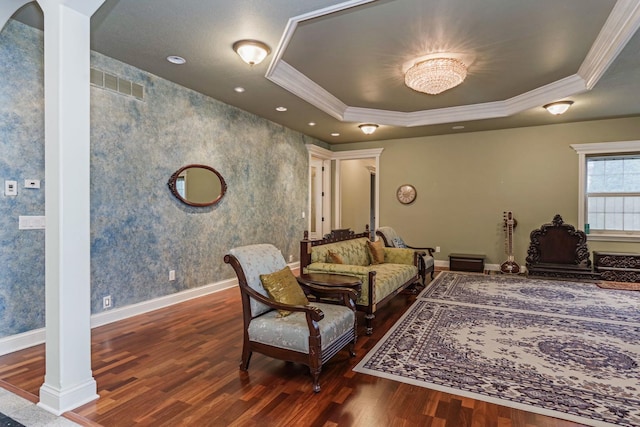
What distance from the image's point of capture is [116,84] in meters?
3.74

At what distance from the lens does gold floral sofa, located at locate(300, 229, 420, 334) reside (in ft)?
11.4

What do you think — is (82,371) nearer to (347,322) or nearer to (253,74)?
(347,322)

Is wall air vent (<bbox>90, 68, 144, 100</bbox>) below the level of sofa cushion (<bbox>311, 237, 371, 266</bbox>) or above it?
above

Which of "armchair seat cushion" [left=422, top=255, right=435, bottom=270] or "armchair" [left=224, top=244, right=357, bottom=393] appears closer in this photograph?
"armchair" [left=224, top=244, right=357, bottom=393]

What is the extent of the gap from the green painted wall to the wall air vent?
202 inches

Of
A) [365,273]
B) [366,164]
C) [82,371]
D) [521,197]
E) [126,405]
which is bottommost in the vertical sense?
[126,405]

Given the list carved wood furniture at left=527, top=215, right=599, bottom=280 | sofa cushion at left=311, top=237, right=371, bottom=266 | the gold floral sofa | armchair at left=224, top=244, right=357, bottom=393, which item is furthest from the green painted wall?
armchair at left=224, top=244, right=357, bottom=393

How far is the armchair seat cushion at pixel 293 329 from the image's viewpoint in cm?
238

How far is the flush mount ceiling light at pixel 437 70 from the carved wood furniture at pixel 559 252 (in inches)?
148

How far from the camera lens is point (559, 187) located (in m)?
6.43

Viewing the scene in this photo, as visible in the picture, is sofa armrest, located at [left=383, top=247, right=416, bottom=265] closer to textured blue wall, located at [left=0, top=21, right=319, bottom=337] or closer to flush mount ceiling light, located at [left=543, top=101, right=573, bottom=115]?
textured blue wall, located at [left=0, top=21, right=319, bottom=337]

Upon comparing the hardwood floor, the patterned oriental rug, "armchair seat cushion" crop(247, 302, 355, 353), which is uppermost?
"armchair seat cushion" crop(247, 302, 355, 353)

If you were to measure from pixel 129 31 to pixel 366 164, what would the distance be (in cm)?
772

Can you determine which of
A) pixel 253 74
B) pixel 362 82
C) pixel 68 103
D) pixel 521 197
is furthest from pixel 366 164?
pixel 68 103
